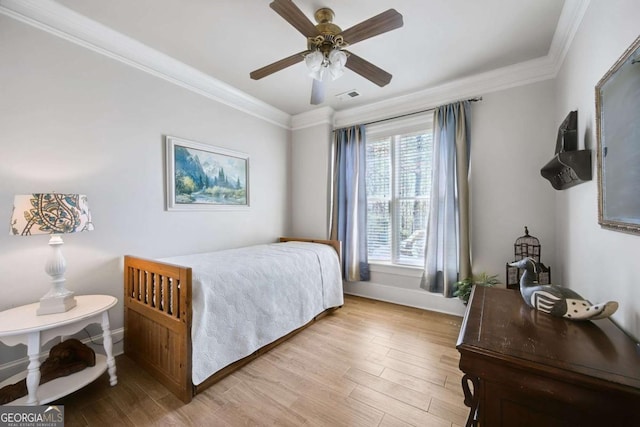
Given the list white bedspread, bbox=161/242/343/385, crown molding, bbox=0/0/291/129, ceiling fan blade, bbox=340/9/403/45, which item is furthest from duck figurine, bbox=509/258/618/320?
crown molding, bbox=0/0/291/129

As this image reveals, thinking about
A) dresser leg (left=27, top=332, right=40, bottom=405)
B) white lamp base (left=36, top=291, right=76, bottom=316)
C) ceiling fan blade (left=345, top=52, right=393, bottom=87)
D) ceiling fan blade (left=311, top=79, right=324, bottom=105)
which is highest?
ceiling fan blade (left=345, top=52, right=393, bottom=87)

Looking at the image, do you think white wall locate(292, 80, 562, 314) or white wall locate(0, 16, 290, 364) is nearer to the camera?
white wall locate(0, 16, 290, 364)

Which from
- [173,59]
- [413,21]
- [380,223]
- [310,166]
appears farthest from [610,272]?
[173,59]

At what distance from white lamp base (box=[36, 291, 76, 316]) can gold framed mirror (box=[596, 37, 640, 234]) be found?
9.60 feet

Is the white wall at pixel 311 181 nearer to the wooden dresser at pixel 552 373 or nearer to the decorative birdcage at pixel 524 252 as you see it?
the decorative birdcage at pixel 524 252

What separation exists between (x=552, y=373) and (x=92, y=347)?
9.50 ft

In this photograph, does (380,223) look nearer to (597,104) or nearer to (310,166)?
(310,166)

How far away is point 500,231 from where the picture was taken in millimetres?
2639

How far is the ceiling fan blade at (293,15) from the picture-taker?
4.47 feet

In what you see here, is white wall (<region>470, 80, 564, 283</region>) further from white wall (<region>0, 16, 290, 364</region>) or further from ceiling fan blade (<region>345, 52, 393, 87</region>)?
white wall (<region>0, 16, 290, 364</region>)

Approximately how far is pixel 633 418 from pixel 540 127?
2586 millimetres

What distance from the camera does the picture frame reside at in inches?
98.5

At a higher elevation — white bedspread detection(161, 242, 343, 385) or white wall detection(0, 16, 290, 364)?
white wall detection(0, 16, 290, 364)

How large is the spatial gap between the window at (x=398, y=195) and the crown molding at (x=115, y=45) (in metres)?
1.94
